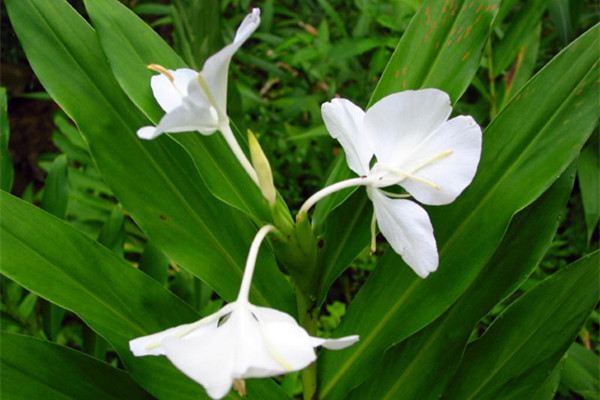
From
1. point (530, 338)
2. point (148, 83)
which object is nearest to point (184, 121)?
point (148, 83)

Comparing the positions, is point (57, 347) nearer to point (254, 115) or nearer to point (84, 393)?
point (84, 393)

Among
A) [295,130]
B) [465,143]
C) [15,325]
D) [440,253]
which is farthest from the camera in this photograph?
[295,130]

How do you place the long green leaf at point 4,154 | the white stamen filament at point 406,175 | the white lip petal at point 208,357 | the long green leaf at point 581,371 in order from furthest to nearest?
1. the long green leaf at point 581,371
2. the long green leaf at point 4,154
3. the white stamen filament at point 406,175
4. the white lip petal at point 208,357

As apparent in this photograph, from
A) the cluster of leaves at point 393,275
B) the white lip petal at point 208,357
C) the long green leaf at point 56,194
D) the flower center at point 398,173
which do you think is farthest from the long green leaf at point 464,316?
the long green leaf at point 56,194

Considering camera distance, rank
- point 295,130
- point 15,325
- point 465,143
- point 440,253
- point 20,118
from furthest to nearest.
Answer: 1. point 20,118
2. point 295,130
3. point 15,325
4. point 440,253
5. point 465,143

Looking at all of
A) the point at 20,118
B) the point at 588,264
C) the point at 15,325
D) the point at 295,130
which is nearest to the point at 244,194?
the point at 588,264

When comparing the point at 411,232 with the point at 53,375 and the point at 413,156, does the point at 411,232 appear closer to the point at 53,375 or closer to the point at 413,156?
the point at 413,156

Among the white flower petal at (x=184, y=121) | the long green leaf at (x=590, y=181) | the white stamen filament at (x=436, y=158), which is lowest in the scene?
the long green leaf at (x=590, y=181)

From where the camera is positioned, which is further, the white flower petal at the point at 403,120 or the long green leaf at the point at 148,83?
the long green leaf at the point at 148,83

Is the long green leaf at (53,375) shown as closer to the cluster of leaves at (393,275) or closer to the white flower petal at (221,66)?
the cluster of leaves at (393,275)
